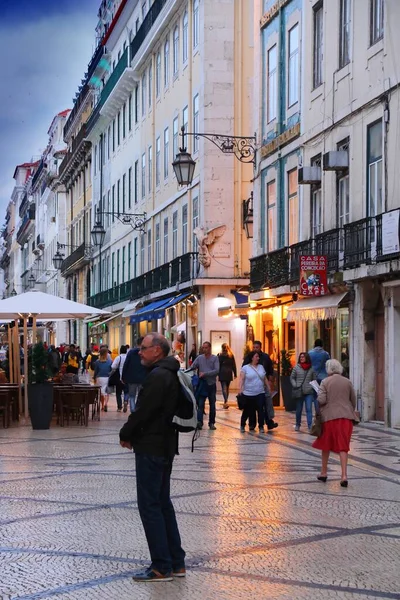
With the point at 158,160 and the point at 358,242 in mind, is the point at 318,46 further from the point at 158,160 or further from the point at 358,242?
the point at 158,160

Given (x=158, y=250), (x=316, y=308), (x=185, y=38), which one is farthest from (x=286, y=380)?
(x=158, y=250)

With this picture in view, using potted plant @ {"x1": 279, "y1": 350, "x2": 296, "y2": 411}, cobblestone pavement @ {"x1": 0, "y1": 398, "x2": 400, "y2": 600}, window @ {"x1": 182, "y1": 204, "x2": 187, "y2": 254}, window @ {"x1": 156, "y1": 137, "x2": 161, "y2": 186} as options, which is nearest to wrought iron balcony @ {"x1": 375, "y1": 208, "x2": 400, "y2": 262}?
potted plant @ {"x1": 279, "y1": 350, "x2": 296, "y2": 411}

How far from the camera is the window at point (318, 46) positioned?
27.3 m

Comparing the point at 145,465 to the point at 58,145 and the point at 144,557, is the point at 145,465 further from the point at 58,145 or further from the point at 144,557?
the point at 58,145

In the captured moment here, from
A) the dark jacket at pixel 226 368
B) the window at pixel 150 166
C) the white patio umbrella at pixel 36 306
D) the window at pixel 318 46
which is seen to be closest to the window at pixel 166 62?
the window at pixel 150 166

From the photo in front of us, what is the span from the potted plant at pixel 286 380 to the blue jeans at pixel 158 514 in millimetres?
17459

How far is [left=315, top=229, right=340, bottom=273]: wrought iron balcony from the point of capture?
24922 mm

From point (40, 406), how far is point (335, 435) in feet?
29.9

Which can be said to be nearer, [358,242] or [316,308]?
[358,242]

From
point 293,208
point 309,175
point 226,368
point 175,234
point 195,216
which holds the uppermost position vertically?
point 195,216

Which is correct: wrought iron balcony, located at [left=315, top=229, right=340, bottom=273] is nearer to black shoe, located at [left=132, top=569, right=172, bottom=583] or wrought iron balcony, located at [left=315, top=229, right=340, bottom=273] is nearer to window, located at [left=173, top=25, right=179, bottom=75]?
black shoe, located at [left=132, top=569, right=172, bottom=583]

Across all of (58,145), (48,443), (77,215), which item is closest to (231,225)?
(48,443)

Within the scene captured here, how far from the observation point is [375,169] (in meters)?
23.5

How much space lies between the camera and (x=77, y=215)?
74562 mm
